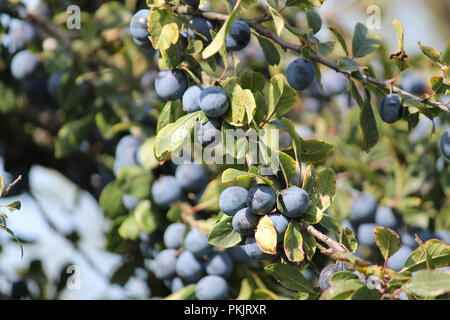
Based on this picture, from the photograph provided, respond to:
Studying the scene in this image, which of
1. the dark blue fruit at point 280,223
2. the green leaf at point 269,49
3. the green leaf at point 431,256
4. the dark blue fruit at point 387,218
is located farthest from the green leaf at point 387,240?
the dark blue fruit at point 387,218

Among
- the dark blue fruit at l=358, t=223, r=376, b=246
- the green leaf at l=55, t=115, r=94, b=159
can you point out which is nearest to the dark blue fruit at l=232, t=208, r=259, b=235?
the dark blue fruit at l=358, t=223, r=376, b=246

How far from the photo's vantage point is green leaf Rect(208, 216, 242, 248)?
104cm

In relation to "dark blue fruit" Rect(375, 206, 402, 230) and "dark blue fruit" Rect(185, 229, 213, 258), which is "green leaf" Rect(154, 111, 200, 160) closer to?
"dark blue fruit" Rect(185, 229, 213, 258)

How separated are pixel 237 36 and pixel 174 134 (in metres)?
0.21

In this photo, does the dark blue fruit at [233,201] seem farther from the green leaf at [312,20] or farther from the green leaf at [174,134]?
the green leaf at [312,20]

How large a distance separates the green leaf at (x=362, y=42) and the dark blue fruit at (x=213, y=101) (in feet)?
1.26

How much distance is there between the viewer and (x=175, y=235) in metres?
1.46

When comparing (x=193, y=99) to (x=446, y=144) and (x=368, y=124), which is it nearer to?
(x=368, y=124)

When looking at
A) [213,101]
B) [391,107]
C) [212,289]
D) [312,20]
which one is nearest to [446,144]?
[391,107]

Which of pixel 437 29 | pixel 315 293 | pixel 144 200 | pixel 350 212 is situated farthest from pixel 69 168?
pixel 437 29

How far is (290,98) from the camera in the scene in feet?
3.51

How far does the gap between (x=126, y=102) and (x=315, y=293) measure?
842 mm

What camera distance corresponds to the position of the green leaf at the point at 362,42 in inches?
50.9
